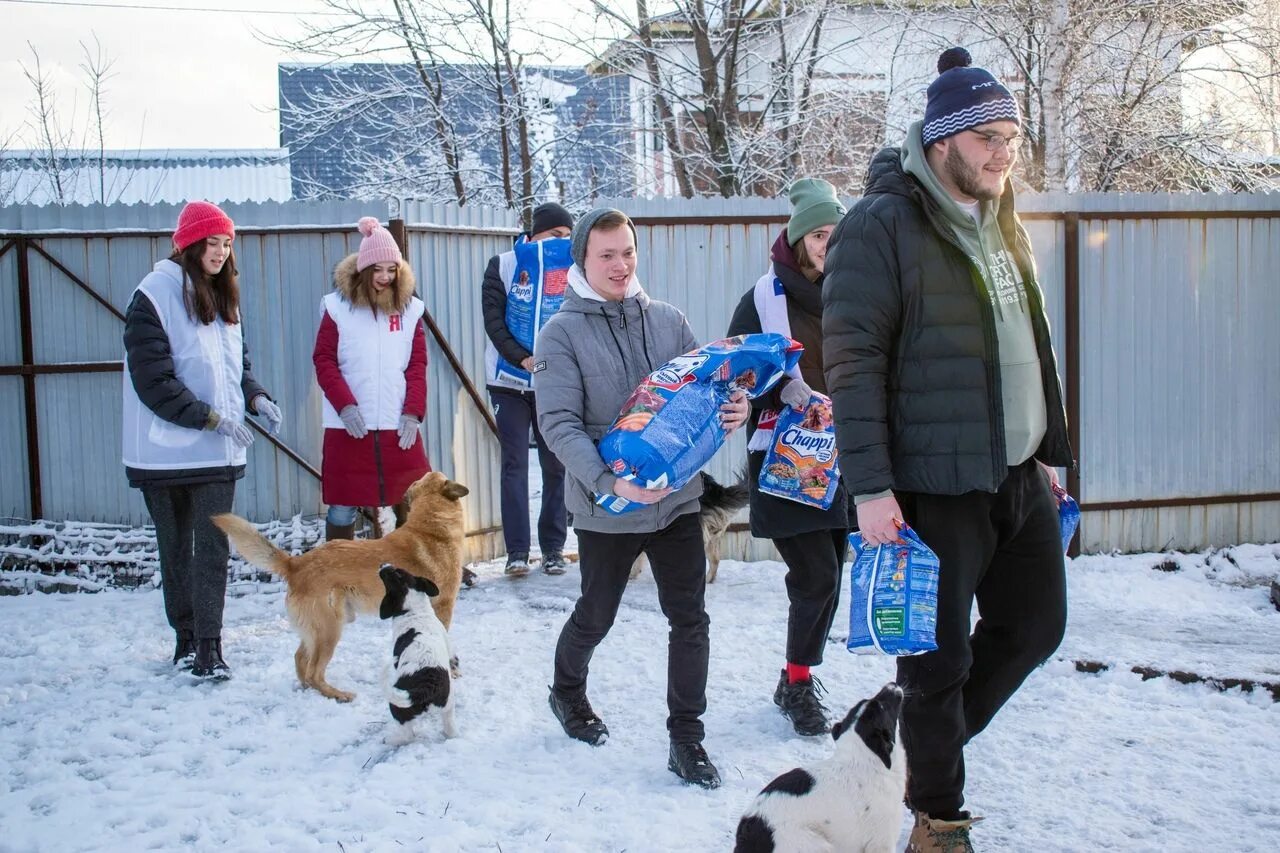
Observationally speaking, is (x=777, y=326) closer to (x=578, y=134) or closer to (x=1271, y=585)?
(x=1271, y=585)

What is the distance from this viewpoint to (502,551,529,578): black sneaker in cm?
708

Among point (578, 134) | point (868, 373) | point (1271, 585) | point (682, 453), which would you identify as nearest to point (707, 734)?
point (682, 453)

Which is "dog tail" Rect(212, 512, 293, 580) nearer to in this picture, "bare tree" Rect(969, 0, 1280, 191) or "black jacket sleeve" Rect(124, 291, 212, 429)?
"black jacket sleeve" Rect(124, 291, 212, 429)

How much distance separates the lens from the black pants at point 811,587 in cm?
428

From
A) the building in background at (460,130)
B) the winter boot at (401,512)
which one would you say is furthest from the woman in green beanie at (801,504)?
the building in background at (460,130)

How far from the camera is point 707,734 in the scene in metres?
4.36

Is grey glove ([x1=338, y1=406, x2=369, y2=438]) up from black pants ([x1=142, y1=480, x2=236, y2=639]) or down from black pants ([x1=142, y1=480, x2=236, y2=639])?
up

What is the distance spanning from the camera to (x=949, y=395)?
2.90 m

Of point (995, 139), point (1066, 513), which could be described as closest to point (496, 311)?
point (1066, 513)

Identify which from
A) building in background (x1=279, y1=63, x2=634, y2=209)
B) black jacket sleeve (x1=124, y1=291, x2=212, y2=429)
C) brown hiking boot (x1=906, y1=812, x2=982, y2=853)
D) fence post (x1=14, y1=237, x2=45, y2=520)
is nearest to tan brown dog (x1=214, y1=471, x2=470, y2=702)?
black jacket sleeve (x1=124, y1=291, x2=212, y2=429)

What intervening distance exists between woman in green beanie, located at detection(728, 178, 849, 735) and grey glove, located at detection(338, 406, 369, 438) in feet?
8.58

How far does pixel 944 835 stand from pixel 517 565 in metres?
4.29

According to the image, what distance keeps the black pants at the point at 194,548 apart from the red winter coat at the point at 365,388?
3.66 ft

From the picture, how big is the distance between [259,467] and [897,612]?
5.52 metres
